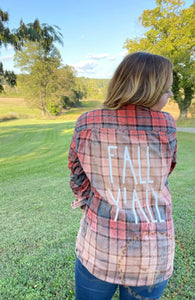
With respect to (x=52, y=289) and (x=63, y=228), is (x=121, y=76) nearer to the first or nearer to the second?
(x=52, y=289)

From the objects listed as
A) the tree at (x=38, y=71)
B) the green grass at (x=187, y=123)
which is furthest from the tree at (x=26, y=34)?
the tree at (x=38, y=71)

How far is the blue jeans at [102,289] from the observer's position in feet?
3.04

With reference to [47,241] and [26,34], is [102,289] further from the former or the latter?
[26,34]

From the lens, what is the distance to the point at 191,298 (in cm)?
166

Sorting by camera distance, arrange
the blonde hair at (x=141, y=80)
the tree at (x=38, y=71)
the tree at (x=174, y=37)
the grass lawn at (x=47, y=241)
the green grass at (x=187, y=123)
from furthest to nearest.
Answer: the tree at (x=38, y=71) < the green grass at (x=187, y=123) < the tree at (x=174, y=37) < the grass lawn at (x=47, y=241) < the blonde hair at (x=141, y=80)

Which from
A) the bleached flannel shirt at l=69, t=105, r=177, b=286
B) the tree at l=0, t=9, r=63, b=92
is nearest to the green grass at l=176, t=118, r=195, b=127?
the tree at l=0, t=9, r=63, b=92

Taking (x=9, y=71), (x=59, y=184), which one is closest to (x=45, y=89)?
(x=9, y=71)

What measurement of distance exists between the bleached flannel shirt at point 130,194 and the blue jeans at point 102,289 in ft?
0.15

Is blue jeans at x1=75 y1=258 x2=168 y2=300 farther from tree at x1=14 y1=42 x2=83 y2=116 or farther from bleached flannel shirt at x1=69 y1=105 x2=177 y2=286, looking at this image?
tree at x1=14 y1=42 x2=83 y2=116

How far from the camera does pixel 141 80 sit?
2.82 feet

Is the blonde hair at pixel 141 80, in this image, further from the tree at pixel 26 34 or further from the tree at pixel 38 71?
the tree at pixel 38 71

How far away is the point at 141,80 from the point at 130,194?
47cm

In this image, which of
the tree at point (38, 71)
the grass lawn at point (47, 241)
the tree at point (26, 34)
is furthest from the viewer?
the tree at point (38, 71)

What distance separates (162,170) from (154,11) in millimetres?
22224
